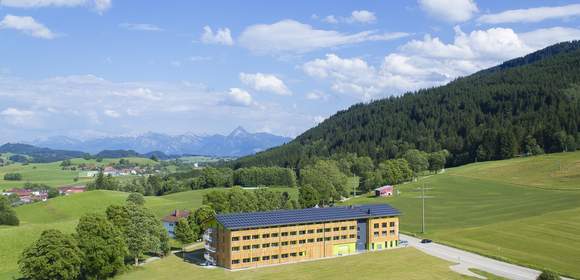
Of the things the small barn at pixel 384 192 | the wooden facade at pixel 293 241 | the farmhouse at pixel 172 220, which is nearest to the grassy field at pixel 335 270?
the wooden facade at pixel 293 241

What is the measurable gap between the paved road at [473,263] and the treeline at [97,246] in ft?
157

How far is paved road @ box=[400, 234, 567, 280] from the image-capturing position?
76.5 m

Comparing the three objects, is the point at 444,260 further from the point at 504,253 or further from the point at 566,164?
the point at 566,164

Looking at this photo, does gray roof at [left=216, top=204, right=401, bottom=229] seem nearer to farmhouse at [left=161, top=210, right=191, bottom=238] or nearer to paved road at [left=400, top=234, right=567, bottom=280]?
paved road at [left=400, top=234, right=567, bottom=280]

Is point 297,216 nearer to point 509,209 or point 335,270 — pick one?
point 335,270

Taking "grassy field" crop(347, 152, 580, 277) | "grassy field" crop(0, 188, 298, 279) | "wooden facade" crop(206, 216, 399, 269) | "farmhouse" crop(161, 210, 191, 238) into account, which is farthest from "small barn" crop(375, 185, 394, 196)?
"farmhouse" crop(161, 210, 191, 238)

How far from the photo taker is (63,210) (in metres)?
159

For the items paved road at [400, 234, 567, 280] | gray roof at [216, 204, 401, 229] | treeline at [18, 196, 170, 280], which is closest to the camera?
treeline at [18, 196, 170, 280]

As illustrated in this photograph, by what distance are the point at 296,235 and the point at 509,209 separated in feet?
187

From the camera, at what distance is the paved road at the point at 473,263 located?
251 feet

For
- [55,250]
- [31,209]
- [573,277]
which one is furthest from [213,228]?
[31,209]

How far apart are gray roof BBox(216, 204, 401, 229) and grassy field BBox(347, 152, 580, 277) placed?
12.7 m

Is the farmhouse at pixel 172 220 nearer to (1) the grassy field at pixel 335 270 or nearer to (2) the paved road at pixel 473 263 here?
(1) the grassy field at pixel 335 270

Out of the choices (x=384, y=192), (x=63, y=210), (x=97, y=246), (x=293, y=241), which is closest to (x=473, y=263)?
(x=293, y=241)
